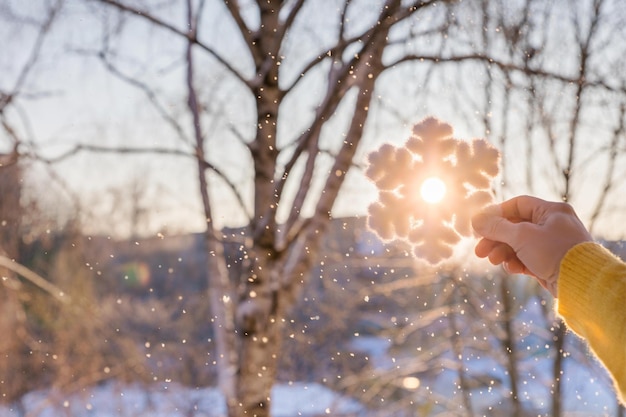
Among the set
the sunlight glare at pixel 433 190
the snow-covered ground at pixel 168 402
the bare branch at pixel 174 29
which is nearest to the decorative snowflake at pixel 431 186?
the sunlight glare at pixel 433 190

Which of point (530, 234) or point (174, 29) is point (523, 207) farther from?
point (174, 29)

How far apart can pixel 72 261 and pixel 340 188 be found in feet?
11.9

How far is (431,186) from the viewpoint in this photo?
51cm

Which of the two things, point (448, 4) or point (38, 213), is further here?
point (38, 213)

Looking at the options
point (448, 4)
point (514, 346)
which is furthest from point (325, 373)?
point (448, 4)

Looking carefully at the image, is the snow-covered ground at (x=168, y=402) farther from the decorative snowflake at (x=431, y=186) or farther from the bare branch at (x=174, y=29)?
the decorative snowflake at (x=431, y=186)

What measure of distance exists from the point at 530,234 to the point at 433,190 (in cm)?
14

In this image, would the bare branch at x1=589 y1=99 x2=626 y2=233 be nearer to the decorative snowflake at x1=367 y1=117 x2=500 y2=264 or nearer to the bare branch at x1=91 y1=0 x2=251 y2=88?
the bare branch at x1=91 y1=0 x2=251 y2=88

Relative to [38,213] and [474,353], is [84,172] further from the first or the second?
[474,353]

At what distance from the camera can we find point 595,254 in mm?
365

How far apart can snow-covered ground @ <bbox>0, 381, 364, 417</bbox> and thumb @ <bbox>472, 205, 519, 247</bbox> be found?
1.83 m

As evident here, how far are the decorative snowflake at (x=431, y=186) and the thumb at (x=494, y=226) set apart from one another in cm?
6

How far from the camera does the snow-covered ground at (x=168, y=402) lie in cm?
247

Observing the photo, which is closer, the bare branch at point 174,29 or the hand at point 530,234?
the hand at point 530,234
